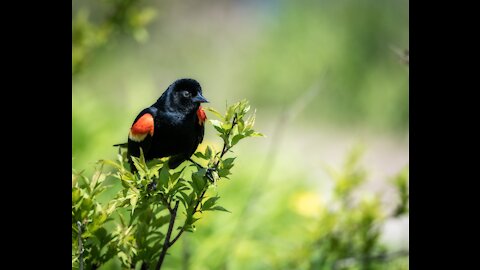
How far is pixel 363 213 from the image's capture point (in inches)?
117

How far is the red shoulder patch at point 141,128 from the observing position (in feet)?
4.61

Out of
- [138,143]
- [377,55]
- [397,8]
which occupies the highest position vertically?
[397,8]

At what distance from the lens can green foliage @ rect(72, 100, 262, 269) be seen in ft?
4.37

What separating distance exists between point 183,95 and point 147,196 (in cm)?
25

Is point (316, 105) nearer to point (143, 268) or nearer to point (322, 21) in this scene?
point (322, 21)

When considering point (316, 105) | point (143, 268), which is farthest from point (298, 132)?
point (143, 268)

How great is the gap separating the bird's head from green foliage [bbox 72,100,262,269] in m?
0.07

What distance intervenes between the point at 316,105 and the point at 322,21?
5.09 feet

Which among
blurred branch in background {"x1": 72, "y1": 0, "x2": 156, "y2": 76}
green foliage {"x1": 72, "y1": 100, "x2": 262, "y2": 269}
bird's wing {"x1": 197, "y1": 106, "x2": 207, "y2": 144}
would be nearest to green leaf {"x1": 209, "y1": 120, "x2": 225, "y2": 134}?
green foliage {"x1": 72, "y1": 100, "x2": 262, "y2": 269}

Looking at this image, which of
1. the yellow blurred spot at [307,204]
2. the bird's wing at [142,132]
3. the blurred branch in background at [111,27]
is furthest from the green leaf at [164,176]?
the yellow blurred spot at [307,204]

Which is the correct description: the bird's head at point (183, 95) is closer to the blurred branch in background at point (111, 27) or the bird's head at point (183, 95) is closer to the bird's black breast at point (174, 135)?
the bird's black breast at point (174, 135)

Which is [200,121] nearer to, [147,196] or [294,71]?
[147,196]

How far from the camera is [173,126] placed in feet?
4.55

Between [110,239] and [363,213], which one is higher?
[363,213]
